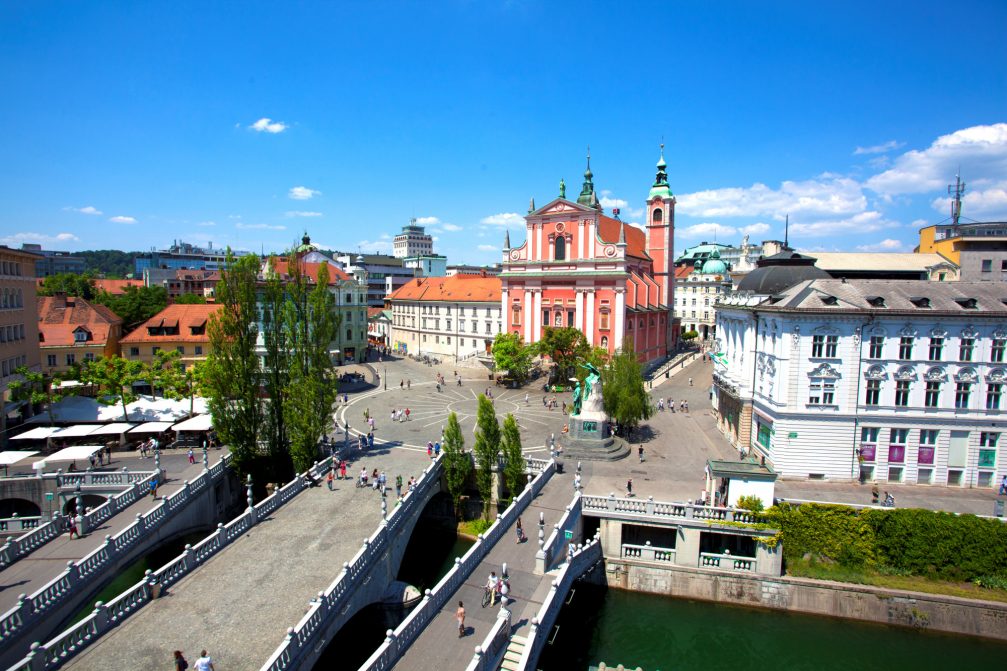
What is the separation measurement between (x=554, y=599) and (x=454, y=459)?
1031cm

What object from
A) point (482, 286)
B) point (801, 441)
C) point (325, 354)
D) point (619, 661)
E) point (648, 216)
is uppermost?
point (648, 216)

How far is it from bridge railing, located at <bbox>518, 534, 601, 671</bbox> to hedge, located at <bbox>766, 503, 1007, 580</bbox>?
8.09 metres

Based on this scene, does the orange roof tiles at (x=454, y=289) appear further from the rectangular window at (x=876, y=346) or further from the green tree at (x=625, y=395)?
the rectangular window at (x=876, y=346)

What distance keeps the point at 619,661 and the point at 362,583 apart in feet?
33.4

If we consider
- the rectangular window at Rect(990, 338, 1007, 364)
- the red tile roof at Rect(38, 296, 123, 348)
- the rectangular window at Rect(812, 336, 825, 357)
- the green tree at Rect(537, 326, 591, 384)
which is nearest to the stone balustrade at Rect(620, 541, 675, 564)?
the rectangular window at Rect(812, 336, 825, 357)

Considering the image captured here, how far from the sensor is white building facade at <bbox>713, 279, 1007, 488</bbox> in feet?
90.5

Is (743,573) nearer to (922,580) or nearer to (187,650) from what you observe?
(922,580)

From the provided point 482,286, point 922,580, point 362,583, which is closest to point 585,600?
point 362,583

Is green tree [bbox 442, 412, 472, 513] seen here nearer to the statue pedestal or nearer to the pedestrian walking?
the statue pedestal

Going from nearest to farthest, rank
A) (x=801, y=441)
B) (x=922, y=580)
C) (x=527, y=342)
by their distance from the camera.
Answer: (x=922, y=580) < (x=801, y=441) < (x=527, y=342)

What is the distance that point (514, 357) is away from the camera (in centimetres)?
5522

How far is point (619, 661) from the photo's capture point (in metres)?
20.1

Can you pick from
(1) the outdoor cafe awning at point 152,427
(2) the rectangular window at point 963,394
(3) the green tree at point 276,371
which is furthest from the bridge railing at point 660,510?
(1) the outdoor cafe awning at point 152,427

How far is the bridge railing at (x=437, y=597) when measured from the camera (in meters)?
14.7
